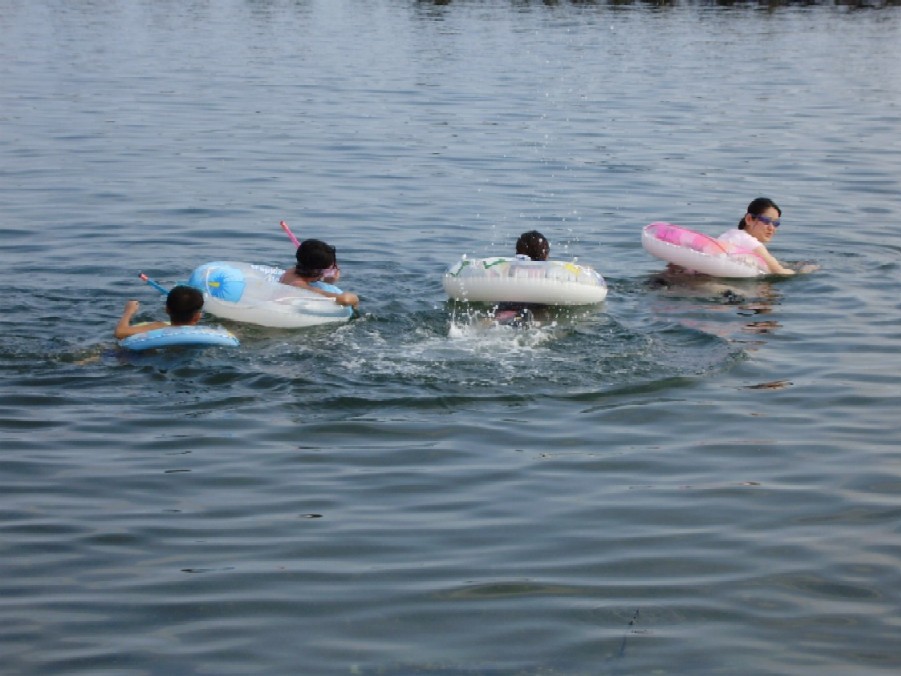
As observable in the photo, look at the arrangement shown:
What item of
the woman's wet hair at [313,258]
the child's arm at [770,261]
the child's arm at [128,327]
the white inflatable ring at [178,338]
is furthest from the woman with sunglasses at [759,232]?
the child's arm at [128,327]

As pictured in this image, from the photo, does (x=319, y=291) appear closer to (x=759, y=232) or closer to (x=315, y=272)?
(x=315, y=272)

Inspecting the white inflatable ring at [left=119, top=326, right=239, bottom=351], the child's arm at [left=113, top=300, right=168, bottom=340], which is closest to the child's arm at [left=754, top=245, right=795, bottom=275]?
the white inflatable ring at [left=119, top=326, right=239, bottom=351]

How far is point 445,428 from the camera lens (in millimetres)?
7695

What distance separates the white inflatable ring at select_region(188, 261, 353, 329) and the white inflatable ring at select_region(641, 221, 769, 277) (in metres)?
3.13

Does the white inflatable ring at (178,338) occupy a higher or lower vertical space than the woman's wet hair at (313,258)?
lower

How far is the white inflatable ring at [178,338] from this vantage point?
345 inches

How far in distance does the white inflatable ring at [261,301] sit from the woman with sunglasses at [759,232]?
365 cm

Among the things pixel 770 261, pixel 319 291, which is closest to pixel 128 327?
pixel 319 291

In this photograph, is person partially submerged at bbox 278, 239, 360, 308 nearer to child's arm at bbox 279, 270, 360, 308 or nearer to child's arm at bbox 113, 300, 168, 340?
child's arm at bbox 279, 270, 360, 308

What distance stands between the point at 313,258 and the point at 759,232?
4000 mm

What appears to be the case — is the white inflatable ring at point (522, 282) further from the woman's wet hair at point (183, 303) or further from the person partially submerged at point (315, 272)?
the woman's wet hair at point (183, 303)

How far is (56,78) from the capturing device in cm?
2362

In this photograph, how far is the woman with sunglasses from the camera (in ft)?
37.6

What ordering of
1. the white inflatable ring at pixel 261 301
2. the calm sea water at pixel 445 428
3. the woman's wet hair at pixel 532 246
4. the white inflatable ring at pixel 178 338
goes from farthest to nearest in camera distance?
the woman's wet hair at pixel 532 246, the white inflatable ring at pixel 261 301, the white inflatable ring at pixel 178 338, the calm sea water at pixel 445 428
